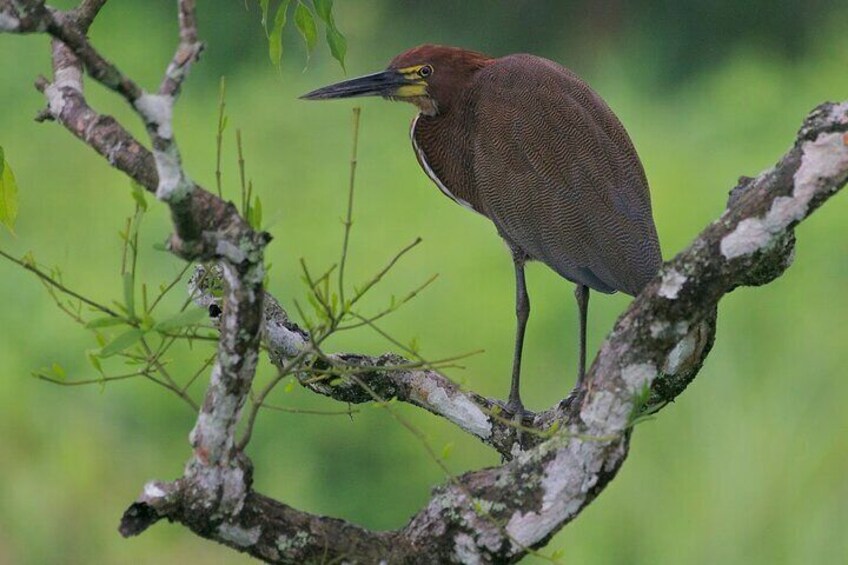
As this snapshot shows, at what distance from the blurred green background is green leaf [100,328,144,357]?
90cm

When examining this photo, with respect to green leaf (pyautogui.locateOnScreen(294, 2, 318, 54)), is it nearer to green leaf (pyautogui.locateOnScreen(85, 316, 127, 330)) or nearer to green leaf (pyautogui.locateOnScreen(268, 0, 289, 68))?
green leaf (pyautogui.locateOnScreen(268, 0, 289, 68))

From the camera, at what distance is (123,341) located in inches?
31.8

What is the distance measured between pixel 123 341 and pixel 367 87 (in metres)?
0.55

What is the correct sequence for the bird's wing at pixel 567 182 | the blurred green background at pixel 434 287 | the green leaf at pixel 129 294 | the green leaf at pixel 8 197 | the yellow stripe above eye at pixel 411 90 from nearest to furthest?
1. the green leaf at pixel 129 294
2. the green leaf at pixel 8 197
3. the bird's wing at pixel 567 182
4. the yellow stripe above eye at pixel 411 90
5. the blurred green background at pixel 434 287

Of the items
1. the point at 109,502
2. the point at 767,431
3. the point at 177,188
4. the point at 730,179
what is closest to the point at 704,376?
the point at 767,431

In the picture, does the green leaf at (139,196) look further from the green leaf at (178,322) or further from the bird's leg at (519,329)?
the bird's leg at (519,329)

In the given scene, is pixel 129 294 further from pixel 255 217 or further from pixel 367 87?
pixel 367 87

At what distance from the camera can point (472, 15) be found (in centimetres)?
358

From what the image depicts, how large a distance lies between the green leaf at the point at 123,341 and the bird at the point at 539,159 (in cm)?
51

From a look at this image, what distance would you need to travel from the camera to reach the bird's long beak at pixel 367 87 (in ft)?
4.25

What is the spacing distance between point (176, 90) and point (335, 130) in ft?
7.75

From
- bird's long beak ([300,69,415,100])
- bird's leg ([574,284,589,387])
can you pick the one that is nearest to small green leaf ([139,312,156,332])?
bird's long beak ([300,69,415,100])

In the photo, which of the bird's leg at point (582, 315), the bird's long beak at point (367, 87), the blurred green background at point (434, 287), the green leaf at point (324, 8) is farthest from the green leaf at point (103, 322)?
the blurred green background at point (434, 287)

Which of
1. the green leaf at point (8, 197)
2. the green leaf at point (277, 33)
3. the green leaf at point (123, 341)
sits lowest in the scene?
the green leaf at point (123, 341)
